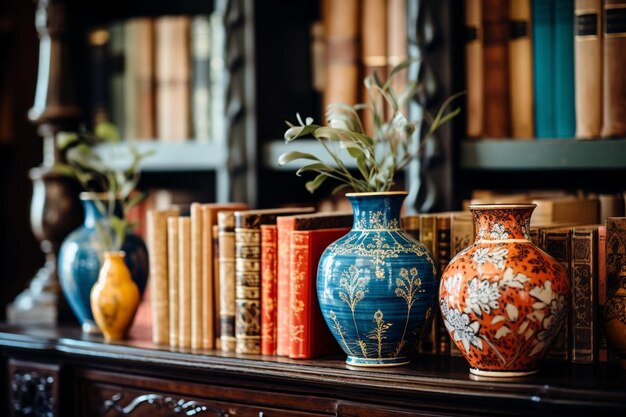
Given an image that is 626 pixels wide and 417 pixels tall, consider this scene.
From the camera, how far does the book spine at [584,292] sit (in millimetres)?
1403

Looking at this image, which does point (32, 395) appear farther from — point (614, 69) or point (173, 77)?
point (614, 69)

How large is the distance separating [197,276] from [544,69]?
0.81 metres

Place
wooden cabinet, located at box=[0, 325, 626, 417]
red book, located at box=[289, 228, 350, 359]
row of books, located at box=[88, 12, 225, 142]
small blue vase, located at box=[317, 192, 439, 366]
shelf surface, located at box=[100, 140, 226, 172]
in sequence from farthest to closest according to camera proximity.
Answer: row of books, located at box=[88, 12, 225, 142] → shelf surface, located at box=[100, 140, 226, 172] → red book, located at box=[289, 228, 350, 359] → small blue vase, located at box=[317, 192, 439, 366] → wooden cabinet, located at box=[0, 325, 626, 417]

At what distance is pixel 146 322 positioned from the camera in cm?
209

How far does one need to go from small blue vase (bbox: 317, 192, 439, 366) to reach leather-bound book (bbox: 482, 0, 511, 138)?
402 millimetres

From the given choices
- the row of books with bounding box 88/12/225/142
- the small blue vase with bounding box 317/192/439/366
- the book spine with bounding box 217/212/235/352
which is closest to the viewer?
the small blue vase with bounding box 317/192/439/366

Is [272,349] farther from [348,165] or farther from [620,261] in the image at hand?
[620,261]

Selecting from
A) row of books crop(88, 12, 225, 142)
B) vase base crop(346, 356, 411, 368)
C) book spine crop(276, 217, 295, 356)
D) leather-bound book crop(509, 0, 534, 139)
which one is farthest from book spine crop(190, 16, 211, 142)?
vase base crop(346, 356, 411, 368)

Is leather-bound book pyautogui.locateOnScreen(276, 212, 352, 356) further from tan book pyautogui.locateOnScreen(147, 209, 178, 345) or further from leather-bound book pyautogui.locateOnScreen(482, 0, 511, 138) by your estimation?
leather-bound book pyautogui.locateOnScreen(482, 0, 511, 138)

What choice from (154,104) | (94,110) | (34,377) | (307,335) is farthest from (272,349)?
(94,110)

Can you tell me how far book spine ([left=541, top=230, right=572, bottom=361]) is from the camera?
4.69 ft

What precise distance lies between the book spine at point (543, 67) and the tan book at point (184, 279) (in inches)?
29.0

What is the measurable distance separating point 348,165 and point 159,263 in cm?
47

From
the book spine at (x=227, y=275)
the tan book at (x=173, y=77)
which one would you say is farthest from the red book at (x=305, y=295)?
the tan book at (x=173, y=77)
